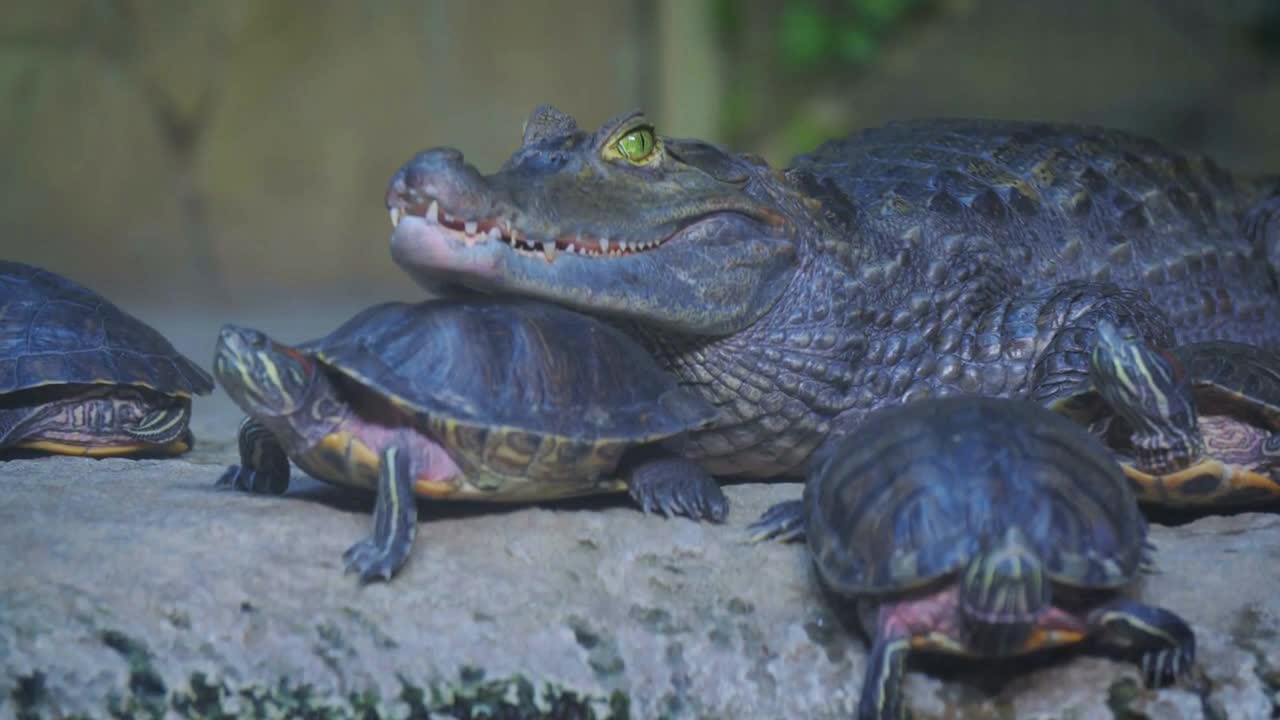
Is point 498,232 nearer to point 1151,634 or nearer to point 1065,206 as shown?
point 1151,634

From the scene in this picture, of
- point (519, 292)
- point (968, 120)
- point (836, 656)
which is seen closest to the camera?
point (836, 656)

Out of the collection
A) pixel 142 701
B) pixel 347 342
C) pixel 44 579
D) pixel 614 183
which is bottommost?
pixel 142 701

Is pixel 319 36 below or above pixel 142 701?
above

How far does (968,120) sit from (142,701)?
13.6ft

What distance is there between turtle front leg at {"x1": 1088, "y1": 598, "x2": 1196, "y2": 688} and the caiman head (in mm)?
1578

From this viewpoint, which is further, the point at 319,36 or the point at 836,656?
the point at 319,36

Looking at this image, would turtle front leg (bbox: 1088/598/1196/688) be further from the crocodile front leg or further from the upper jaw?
the upper jaw

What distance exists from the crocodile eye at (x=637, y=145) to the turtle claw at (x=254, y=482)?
4.81 ft

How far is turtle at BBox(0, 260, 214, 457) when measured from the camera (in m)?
4.14

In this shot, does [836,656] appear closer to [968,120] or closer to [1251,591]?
[1251,591]

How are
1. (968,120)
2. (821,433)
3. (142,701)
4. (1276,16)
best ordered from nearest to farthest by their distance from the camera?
(142,701) → (821,433) → (968,120) → (1276,16)

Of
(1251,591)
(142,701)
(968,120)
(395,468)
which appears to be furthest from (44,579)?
(968,120)

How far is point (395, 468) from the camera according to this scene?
3.04m

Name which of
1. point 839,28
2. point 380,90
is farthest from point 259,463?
point 839,28
